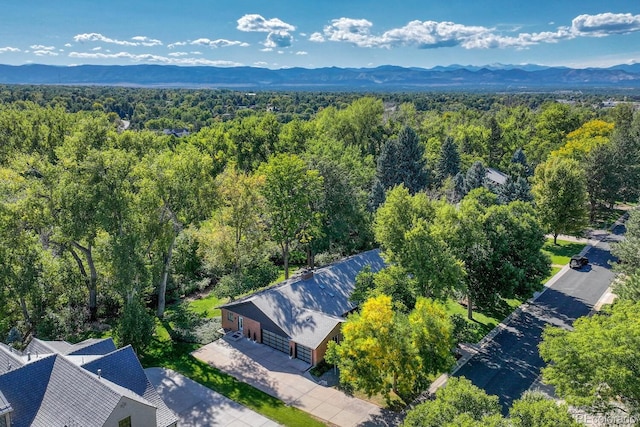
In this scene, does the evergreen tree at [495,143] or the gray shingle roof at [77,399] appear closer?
the gray shingle roof at [77,399]

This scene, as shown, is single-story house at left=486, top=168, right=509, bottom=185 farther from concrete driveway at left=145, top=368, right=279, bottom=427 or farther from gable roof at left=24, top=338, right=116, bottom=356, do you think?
gable roof at left=24, top=338, right=116, bottom=356

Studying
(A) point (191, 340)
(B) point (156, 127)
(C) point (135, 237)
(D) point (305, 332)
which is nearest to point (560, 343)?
(D) point (305, 332)

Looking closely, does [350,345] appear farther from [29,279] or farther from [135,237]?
[29,279]

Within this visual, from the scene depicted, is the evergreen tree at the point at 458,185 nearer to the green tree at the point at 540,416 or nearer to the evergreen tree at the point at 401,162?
the evergreen tree at the point at 401,162

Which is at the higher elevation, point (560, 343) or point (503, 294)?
point (560, 343)

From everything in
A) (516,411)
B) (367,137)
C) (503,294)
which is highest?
(367,137)

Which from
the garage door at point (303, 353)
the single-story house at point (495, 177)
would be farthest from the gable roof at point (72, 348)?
the single-story house at point (495, 177)

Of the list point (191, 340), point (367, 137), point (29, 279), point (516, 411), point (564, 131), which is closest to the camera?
point (516, 411)
